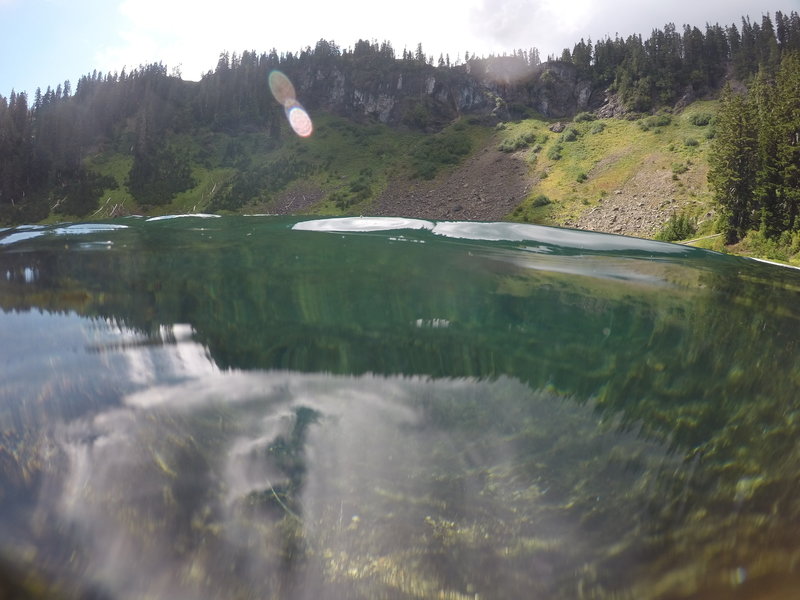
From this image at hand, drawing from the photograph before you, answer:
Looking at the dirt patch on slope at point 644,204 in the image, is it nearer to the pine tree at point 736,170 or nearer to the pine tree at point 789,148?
the pine tree at point 736,170

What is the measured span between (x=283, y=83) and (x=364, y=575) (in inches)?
5572

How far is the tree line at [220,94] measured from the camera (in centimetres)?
8231

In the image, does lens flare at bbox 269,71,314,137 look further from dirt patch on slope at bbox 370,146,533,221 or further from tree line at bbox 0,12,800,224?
dirt patch on slope at bbox 370,146,533,221

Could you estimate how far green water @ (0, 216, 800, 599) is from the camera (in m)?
1.64

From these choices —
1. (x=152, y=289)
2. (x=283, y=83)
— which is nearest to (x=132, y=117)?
(x=283, y=83)

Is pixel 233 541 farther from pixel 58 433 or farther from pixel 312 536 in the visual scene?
pixel 58 433

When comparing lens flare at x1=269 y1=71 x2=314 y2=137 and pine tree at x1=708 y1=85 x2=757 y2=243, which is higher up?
lens flare at x1=269 y1=71 x2=314 y2=137

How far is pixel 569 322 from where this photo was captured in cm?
464

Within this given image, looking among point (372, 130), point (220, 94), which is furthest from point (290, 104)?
point (372, 130)

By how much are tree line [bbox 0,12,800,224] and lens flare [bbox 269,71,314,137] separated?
2632mm

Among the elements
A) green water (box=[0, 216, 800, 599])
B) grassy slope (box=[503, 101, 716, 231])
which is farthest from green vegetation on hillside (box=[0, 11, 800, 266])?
green water (box=[0, 216, 800, 599])

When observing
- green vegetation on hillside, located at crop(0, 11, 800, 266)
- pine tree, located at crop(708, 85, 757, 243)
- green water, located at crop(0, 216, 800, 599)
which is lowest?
green water, located at crop(0, 216, 800, 599)

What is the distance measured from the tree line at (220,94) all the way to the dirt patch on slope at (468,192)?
100ft

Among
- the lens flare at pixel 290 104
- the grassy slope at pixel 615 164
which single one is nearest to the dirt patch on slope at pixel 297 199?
the lens flare at pixel 290 104
